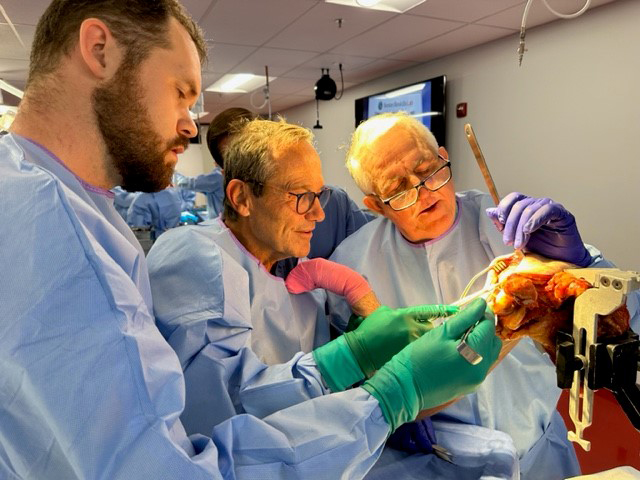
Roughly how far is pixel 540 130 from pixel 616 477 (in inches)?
146

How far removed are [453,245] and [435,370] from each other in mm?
724

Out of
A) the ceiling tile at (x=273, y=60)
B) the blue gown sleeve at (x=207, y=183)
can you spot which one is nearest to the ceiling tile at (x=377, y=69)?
the ceiling tile at (x=273, y=60)

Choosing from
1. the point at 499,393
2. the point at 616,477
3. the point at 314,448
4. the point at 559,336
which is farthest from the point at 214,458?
the point at 499,393

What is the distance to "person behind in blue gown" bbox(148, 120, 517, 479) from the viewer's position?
1092 mm

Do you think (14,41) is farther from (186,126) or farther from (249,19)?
(186,126)

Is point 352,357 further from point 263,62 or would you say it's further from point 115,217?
point 263,62

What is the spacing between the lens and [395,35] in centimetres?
431

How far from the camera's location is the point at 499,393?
4.85ft

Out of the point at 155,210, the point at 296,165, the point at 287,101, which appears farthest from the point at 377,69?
the point at 296,165

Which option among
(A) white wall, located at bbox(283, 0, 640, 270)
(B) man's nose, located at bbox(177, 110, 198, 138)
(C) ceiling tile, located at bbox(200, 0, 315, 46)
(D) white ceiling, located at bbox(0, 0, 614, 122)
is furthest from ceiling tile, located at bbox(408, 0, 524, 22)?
(B) man's nose, located at bbox(177, 110, 198, 138)

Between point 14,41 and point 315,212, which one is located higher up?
point 14,41

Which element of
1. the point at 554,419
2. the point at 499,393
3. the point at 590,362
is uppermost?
the point at 590,362

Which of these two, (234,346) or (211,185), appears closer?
(234,346)

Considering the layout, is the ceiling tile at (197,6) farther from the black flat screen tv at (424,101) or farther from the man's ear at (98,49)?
the man's ear at (98,49)
